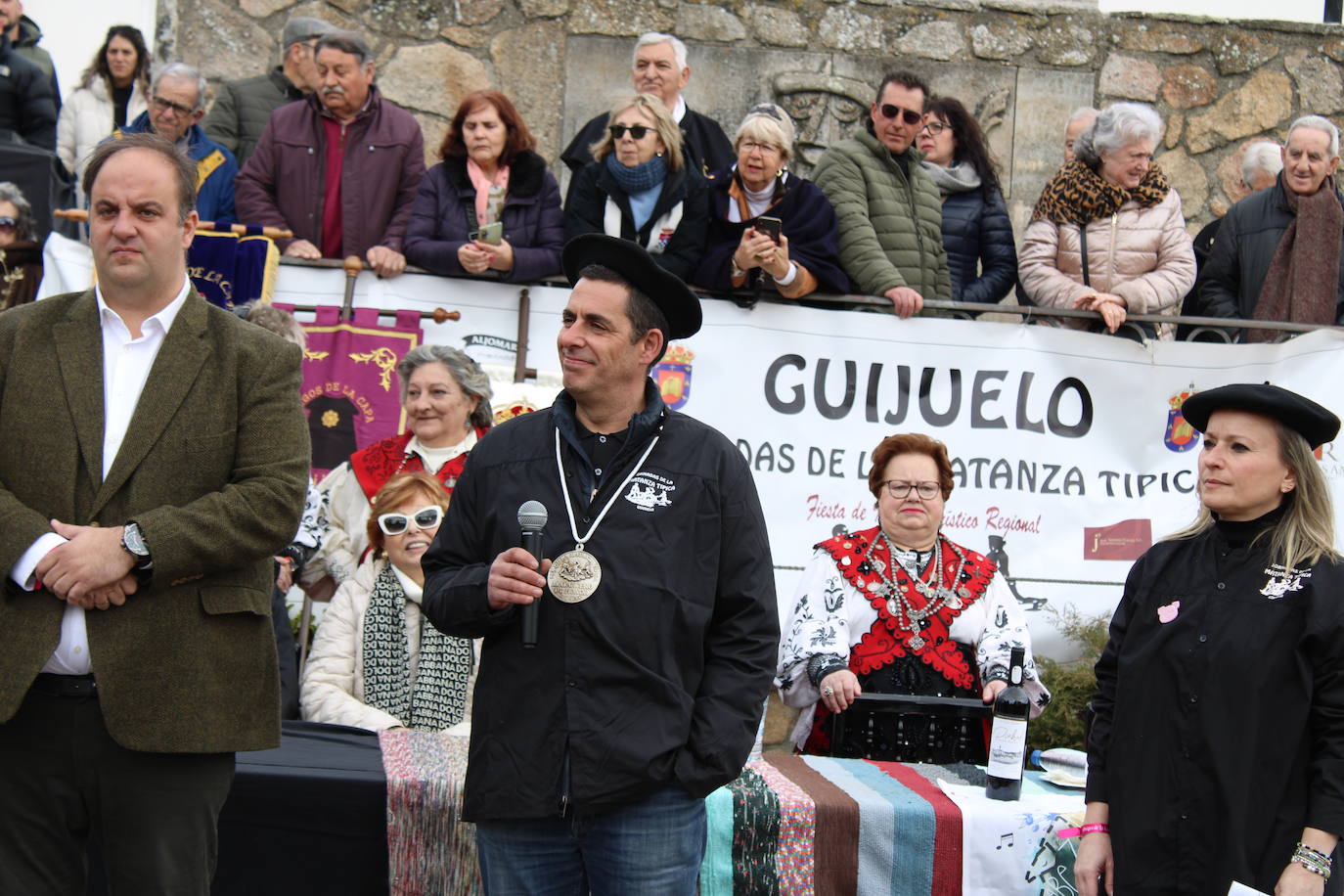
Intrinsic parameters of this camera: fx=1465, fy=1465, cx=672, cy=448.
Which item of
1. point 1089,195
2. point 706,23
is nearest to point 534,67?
point 706,23

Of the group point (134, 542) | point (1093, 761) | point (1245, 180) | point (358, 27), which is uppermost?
point (358, 27)

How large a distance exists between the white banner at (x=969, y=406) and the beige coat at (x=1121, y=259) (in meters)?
0.27

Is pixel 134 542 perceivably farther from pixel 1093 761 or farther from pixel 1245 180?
pixel 1245 180

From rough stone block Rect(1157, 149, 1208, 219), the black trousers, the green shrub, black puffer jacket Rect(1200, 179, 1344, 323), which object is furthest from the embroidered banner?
rough stone block Rect(1157, 149, 1208, 219)

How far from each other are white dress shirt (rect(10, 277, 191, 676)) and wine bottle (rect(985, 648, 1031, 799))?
2494 mm

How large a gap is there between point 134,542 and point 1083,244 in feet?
17.6

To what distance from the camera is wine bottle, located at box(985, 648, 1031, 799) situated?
4184mm

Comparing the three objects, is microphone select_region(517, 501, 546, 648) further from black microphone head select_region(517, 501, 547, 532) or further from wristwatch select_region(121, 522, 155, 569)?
wristwatch select_region(121, 522, 155, 569)

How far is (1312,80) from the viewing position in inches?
363

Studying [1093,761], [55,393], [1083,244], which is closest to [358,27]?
[1083,244]

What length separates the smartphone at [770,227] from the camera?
618 cm

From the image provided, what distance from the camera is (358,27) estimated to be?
845 cm

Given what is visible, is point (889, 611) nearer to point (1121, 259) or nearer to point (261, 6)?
point (1121, 259)

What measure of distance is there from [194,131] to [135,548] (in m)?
4.78
